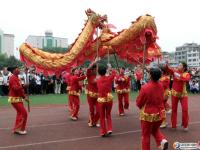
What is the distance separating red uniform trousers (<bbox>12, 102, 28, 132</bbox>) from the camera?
9805 mm

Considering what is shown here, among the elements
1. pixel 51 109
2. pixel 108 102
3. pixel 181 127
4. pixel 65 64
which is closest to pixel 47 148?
pixel 108 102

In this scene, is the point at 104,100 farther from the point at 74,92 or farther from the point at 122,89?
the point at 122,89

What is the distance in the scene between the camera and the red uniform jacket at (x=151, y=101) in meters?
6.96

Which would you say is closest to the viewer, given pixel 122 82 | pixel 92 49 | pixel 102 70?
pixel 102 70

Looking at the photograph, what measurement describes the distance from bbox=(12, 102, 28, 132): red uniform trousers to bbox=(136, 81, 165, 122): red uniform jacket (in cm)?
383

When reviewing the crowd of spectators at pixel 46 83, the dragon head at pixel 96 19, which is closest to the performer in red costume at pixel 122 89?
the dragon head at pixel 96 19

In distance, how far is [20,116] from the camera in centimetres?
992

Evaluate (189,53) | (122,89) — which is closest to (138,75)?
(122,89)

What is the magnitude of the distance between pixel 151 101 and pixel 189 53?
268 feet

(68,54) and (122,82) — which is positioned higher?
(68,54)

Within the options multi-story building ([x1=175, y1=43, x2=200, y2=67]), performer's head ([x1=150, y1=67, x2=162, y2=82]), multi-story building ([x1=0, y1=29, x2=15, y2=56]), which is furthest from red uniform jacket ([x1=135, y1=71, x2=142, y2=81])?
multi-story building ([x1=175, y1=43, x2=200, y2=67])

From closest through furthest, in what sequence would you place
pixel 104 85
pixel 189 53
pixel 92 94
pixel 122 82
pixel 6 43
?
1. pixel 104 85
2. pixel 92 94
3. pixel 122 82
4. pixel 6 43
5. pixel 189 53

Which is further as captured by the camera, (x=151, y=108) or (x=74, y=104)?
(x=74, y=104)

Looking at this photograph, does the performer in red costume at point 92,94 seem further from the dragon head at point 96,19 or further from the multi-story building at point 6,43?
the multi-story building at point 6,43
